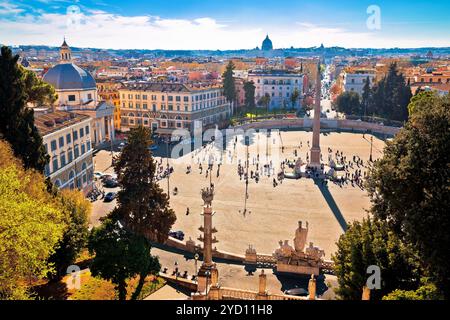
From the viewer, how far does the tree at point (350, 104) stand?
A: 81.4m

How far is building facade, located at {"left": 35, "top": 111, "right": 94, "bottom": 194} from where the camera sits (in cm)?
3250

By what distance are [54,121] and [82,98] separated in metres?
26.6

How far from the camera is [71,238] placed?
805 inches

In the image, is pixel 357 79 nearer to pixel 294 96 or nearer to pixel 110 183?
pixel 294 96

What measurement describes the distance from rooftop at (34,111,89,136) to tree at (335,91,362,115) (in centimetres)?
5543

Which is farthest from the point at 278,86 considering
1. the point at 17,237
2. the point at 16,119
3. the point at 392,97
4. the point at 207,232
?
the point at 17,237

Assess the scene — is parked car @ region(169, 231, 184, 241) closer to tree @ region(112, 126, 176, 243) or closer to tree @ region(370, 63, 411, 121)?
tree @ region(112, 126, 176, 243)

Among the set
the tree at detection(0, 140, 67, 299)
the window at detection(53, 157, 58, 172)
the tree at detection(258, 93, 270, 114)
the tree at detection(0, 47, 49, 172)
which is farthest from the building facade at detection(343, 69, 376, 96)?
the tree at detection(0, 140, 67, 299)

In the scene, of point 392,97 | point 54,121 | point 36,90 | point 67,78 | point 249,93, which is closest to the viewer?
point 54,121

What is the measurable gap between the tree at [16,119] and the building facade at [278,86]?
234ft

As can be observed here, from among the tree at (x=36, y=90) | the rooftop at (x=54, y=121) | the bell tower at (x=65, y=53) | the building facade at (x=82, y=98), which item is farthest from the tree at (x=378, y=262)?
the bell tower at (x=65, y=53)

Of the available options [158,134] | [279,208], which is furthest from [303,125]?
[279,208]
